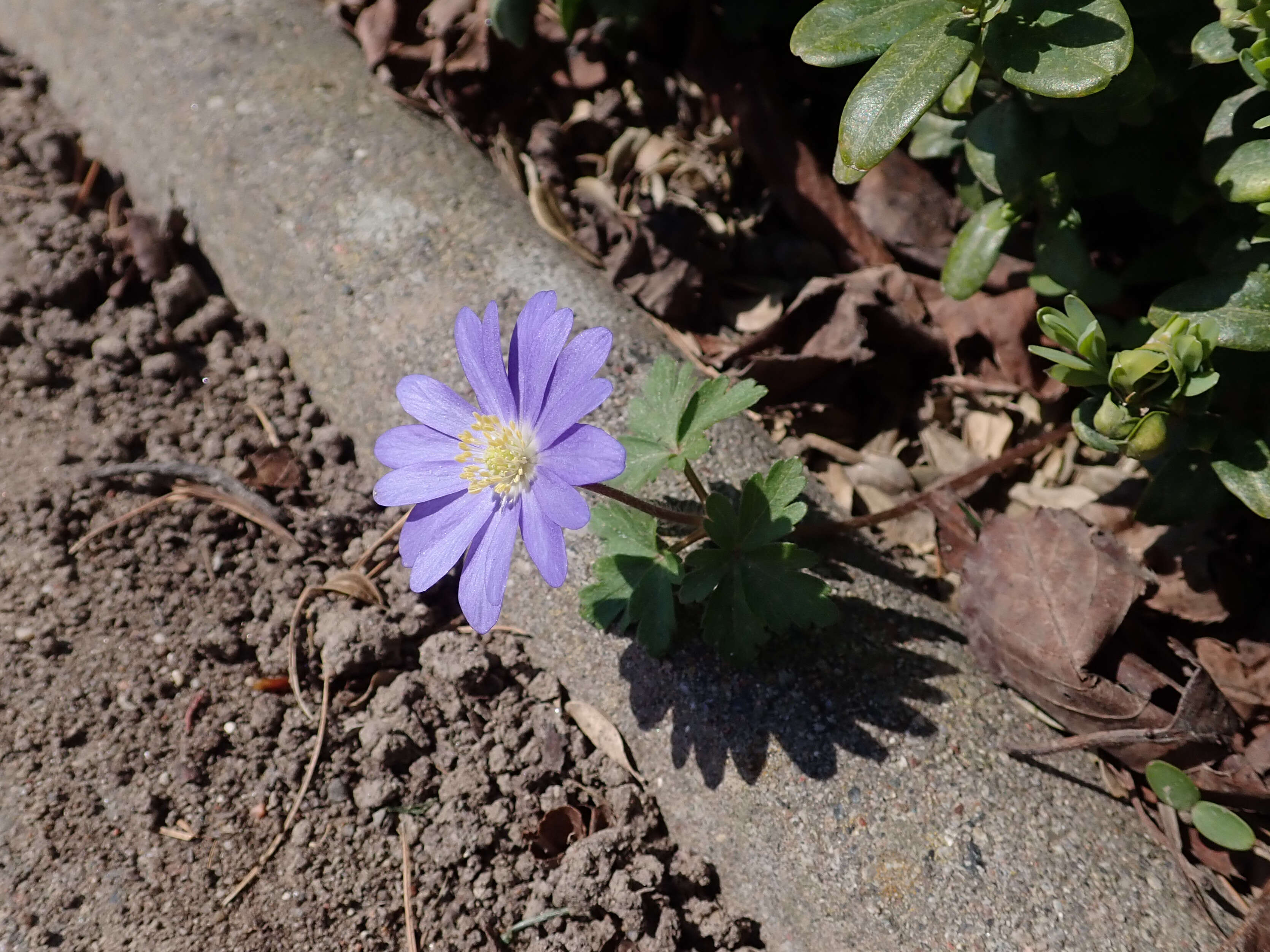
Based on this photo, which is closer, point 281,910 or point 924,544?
point 281,910

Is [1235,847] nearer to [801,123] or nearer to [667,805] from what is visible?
[667,805]

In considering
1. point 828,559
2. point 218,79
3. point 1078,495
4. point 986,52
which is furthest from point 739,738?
point 218,79

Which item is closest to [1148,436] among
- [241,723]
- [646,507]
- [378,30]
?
[646,507]

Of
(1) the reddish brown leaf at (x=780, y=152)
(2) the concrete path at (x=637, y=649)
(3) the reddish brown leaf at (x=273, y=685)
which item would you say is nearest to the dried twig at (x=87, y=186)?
(2) the concrete path at (x=637, y=649)

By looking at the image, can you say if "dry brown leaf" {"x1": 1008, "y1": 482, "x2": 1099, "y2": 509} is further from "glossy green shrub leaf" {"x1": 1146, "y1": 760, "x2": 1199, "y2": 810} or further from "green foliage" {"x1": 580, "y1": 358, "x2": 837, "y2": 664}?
"green foliage" {"x1": 580, "y1": 358, "x2": 837, "y2": 664}

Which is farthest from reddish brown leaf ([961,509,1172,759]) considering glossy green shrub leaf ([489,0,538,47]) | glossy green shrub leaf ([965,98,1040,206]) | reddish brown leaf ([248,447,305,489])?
glossy green shrub leaf ([489,0,538,47])
